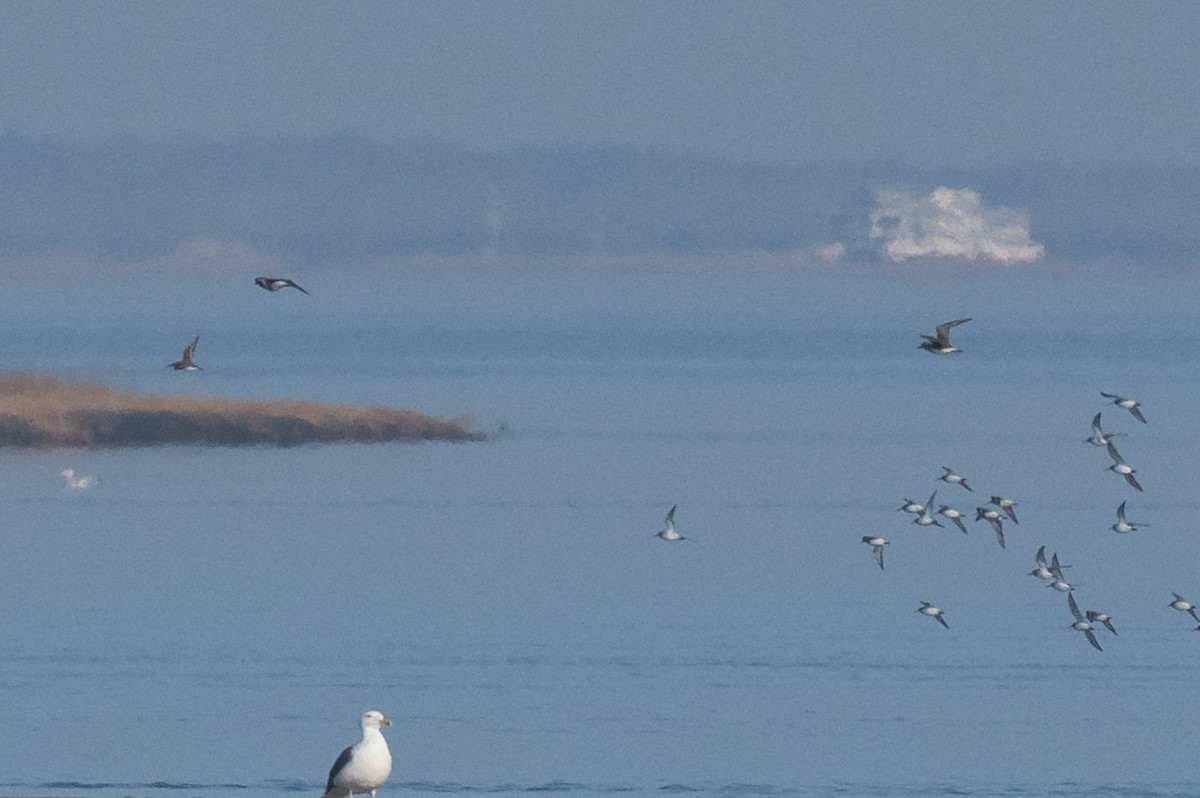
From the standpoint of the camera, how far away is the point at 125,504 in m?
70.4

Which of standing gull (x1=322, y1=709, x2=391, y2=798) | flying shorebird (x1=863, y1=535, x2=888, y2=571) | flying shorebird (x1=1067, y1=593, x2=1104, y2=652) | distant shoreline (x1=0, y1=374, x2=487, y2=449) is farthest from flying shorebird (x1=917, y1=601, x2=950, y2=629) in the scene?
distant shoreline (x1=0, y1=374, x2=487, y2=449)

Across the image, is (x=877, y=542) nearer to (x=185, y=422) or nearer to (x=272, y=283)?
(x=272, y=283)

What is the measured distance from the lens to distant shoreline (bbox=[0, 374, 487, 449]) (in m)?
77.2

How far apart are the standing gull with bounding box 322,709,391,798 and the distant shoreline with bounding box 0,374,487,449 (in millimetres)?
49544

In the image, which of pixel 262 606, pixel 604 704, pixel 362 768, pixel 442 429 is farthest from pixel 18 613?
pixel 442 429

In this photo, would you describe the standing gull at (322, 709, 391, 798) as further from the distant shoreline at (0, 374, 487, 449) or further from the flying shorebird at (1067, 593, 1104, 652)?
the distant shoreline at (0, 374, 487, 449)

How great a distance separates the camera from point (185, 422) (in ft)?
273

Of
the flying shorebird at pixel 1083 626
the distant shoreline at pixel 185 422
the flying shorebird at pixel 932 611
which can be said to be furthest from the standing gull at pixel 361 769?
the distant shoreline at pixel 185 422

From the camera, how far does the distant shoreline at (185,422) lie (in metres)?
77.2

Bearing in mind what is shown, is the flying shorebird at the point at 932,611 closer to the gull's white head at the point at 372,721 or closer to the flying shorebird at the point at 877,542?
the flying shorebird at the point at 877,542

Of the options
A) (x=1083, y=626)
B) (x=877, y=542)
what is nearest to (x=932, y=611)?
(x=1083, y=626)

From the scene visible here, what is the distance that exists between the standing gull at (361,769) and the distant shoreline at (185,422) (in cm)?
4954

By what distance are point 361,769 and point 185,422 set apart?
56.7 meters

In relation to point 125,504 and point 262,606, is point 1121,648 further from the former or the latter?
point 125,504
